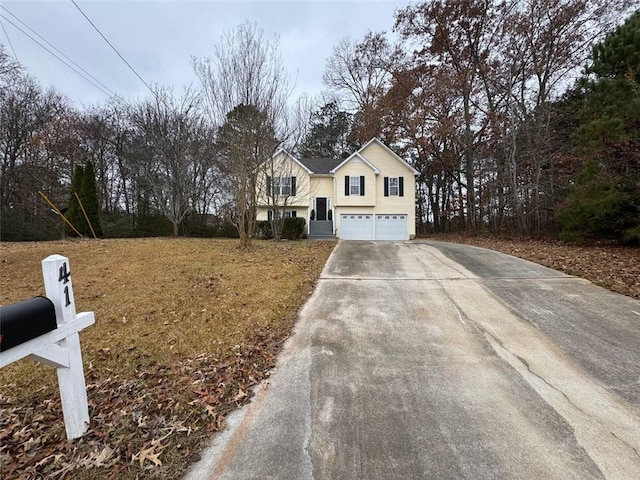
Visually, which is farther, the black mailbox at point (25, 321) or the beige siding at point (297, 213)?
the beige siding at point (297, 213)

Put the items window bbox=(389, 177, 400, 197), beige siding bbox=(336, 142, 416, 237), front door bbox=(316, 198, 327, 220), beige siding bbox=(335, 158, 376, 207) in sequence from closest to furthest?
beige siding bbox=(335, 158, 376, 207) → beige siding bbox=(336, 142, 416, 237) → window bbox=(389, 177, 400, 197) → front door bbox=(316, 198, 327, 220)

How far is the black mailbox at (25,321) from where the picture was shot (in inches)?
65.0

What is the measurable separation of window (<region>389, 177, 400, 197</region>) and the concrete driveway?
15400 millimetres

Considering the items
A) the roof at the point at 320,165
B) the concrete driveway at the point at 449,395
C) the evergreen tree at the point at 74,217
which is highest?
the roof at the point at 320,165

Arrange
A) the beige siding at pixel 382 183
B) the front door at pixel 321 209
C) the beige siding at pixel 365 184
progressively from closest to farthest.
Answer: the beige siding at pixel 365 184, the beige siding at pixel 382 183, the front door at pixel 321 209

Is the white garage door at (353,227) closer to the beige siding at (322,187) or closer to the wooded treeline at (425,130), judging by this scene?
the beige siding at (322,187)

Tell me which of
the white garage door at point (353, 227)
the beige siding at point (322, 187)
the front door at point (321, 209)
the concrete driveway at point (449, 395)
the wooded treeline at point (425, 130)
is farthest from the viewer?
the front door at point (321, 209)

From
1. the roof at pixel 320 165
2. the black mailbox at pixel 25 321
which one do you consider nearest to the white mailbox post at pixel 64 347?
the black mailbox at pixel 25 321

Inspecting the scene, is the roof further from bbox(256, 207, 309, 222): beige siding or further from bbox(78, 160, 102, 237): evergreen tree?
bbox(78, 160, 102, 237): evergreen tree

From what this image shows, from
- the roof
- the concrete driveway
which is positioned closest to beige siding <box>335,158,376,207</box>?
the roof

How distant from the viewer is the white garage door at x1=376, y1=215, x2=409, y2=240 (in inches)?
791

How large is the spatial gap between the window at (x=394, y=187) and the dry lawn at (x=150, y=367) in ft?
46.8

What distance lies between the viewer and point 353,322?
4.62 m

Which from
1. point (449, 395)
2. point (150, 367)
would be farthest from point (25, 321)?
point (449, 395)
